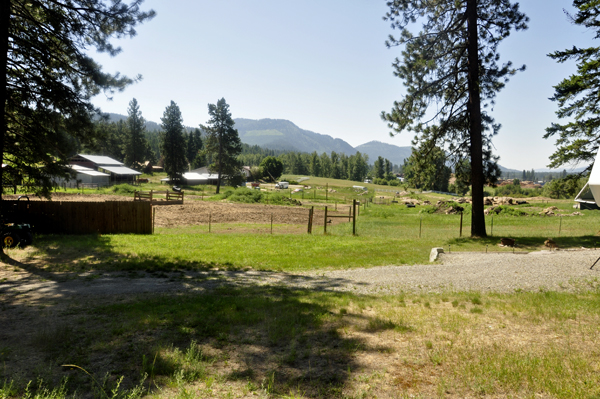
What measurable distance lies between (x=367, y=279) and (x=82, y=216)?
1606 centimetres

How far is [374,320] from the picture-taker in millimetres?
6594

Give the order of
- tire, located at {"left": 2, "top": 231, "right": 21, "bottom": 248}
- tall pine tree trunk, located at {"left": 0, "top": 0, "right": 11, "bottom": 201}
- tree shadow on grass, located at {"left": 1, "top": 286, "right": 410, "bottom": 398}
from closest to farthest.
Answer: tree shadow on grass, located at {"left": 1, "top": 286, "right": 410, "bottom": 398}
tall pine tree trunk, located at {"left": 0, "top": 0, "right": 11, "bottom": 201}
tire, located at {"left": 2, "top": 231, "right": 21, "bottom": 248}

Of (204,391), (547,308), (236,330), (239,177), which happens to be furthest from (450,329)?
(239,177)

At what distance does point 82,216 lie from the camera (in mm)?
19062

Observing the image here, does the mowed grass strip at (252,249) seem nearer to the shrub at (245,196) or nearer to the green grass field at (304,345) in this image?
the green grass field at (304,345)

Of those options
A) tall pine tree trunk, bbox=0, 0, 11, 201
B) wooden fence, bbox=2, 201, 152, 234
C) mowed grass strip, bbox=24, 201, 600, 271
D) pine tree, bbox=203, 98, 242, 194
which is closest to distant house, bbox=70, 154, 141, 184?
pine tree, bbox=203, 98, 242, 194

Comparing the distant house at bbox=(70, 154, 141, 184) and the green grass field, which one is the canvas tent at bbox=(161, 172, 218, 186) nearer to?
the distant house at bbox=(70, 154, 141, 184)

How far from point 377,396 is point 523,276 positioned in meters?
8.66

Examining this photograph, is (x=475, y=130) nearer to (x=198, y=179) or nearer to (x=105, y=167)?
(x=105, y=167)

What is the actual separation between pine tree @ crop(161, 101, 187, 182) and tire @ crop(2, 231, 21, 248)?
63.7 m

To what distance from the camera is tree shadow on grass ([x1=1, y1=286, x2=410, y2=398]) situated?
445cm

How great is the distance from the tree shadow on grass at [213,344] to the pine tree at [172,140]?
2843 inches

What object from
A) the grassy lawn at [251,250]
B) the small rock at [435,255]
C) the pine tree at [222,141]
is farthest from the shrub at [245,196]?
the small rock at [435,255]

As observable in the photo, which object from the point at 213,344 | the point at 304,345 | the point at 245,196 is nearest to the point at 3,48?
the point at 213,344
